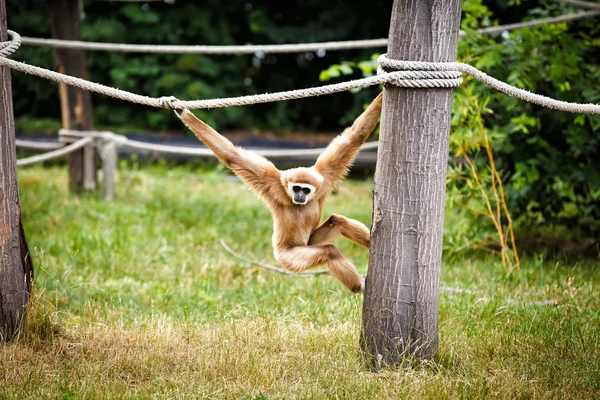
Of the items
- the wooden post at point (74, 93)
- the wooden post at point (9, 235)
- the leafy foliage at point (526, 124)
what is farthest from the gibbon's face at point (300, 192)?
the wooden post at point (74, 93)

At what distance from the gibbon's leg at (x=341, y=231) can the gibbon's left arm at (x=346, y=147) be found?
226 millimetres

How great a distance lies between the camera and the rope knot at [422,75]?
3.11 metres

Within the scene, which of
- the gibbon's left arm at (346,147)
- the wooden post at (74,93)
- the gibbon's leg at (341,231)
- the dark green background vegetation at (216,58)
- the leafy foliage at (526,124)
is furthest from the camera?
the dark green background vegetation at (216,58)

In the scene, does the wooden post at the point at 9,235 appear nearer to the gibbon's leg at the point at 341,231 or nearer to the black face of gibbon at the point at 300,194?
the black face of gibbon at the point at 300,194

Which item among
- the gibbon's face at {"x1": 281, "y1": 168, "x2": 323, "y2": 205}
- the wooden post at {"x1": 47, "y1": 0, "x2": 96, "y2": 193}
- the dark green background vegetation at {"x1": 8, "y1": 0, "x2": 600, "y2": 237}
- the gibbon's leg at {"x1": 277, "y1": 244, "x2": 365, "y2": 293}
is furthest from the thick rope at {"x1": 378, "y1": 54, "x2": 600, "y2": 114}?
the dark green background vegetation at {"x1": 8, "y1": 0, "x2": 600, "y2": 237}

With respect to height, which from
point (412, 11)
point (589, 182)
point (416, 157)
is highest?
point (412, 11)

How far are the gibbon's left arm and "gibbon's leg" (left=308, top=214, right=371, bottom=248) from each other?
23 cm

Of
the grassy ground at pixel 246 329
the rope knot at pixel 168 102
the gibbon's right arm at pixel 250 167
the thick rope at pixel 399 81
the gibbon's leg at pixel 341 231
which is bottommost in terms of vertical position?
the grassy ground at pixel 246 329

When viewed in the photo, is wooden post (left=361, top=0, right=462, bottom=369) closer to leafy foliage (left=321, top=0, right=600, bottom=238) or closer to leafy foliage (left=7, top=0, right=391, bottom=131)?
leafy foliage (left=321, top=0, right=600, bottom=238)

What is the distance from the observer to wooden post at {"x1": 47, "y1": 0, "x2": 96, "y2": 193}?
25.5 ft

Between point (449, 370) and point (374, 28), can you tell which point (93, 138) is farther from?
point (374, 28)

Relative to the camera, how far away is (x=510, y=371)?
3.30m

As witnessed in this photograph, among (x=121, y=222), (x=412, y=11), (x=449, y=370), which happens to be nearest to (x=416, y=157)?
(x=412, y=11)

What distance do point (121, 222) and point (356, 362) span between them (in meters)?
4.30
